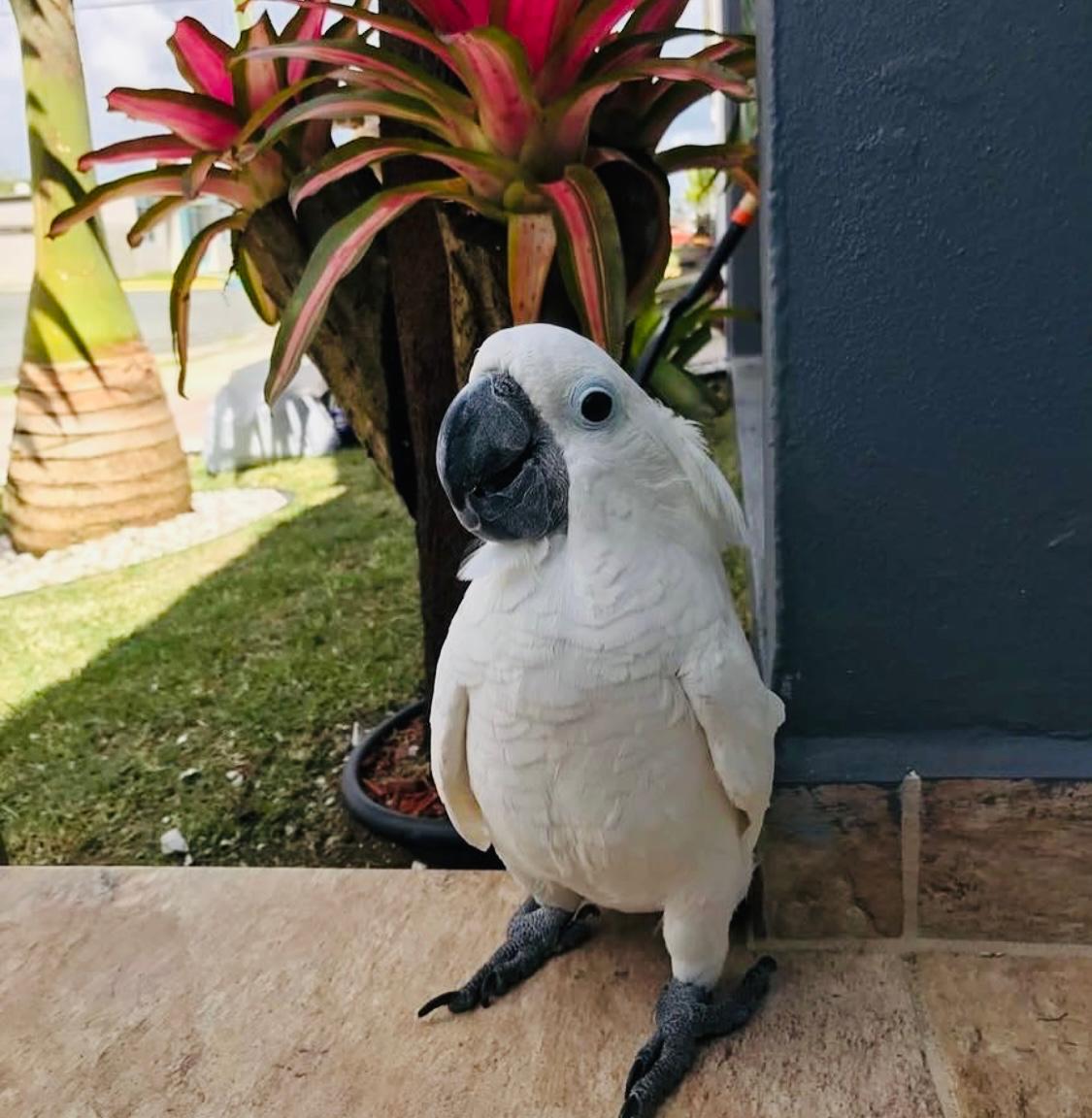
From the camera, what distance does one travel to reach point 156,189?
140 cm

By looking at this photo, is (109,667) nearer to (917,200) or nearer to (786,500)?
(786,500)

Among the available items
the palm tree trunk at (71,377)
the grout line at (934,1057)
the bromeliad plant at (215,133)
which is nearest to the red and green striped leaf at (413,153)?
the bromeliad plant at (215,133)

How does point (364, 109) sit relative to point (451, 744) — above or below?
above

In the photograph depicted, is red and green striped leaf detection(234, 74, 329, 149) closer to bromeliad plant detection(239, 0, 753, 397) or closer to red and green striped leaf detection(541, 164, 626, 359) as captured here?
bromeliad plant detection(239, 0, 753, 397)

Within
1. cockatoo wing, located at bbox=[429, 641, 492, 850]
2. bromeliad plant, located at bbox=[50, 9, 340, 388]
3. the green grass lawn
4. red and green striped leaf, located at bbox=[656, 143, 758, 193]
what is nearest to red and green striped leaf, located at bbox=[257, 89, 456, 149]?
bromeliad plant, located at bbox=[50, 9, 340, 388]

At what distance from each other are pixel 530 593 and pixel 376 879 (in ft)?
1.99

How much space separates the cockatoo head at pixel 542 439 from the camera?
2.84 ft

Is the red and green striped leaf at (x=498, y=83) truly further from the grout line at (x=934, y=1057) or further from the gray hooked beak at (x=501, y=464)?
the grout line at (x=934, y=1057)

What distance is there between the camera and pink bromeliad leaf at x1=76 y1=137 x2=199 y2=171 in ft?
4.50

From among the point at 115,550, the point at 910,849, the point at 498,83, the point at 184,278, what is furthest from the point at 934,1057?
the point at 115,550

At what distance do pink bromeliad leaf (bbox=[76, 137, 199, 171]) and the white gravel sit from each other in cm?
235

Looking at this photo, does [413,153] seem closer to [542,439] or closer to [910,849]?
[542,439]

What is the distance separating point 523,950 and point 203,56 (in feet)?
3.83

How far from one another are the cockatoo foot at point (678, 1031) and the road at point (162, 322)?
4685 mm
